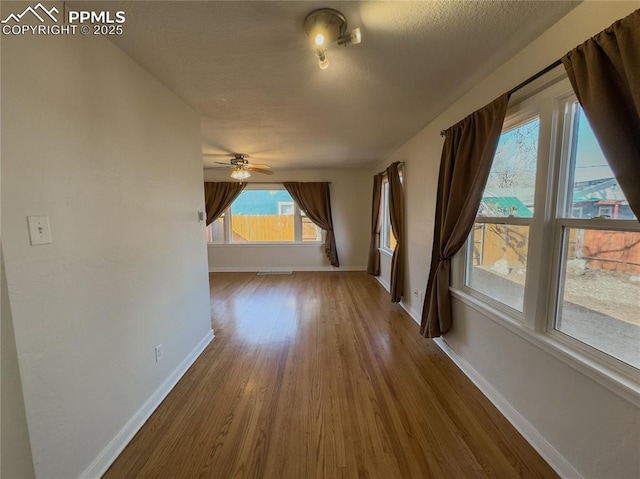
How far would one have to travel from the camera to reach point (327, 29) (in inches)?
50.4

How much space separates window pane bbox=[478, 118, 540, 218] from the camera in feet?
→ 5.29

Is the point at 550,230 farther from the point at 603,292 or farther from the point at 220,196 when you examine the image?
the point at 220,196

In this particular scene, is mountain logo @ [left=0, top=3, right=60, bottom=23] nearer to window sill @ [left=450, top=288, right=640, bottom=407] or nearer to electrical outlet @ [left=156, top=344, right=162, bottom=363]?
electrical outlet @ [left=156, top=344, right=162, bottom=363]

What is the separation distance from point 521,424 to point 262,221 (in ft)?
17.4

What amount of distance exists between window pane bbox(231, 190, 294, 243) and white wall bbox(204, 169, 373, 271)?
0.25m

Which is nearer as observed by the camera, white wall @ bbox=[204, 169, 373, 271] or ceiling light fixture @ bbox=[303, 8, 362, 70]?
ceiling light fixture @ bbox=[303, 8, 362, 70]

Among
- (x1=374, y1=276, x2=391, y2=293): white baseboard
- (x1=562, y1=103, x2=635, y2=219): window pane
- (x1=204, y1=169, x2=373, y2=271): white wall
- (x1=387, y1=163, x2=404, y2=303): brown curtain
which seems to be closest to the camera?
(x1=562, y1=103, x2=635, y2=219): window pane

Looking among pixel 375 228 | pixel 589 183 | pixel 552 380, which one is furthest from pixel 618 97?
pixel 375 228

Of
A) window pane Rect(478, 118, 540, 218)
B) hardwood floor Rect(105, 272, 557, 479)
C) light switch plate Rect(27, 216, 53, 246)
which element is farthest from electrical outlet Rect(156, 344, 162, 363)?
window pane Rect(478, 118, 540, 218)

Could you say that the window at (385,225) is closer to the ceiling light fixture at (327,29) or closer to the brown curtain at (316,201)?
the brown curtain at (316,201)

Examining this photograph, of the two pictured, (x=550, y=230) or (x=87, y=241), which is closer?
(x=87, y=241)

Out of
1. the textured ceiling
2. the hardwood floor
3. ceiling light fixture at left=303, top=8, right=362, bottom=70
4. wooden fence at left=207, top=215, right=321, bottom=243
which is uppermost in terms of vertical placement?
the textured ceiling

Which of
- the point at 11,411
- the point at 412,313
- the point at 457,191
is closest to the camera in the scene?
the point at 11,411

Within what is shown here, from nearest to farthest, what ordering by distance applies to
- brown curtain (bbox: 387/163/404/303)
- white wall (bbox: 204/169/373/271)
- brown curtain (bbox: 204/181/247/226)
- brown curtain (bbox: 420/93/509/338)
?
brown curtain (bbox: 420/93/509/338), brown curtain (bbox: 387/163/404/303), brown curtain (bbox: 204/181/247/226), white wall (bbox: 204/169/373/271)
